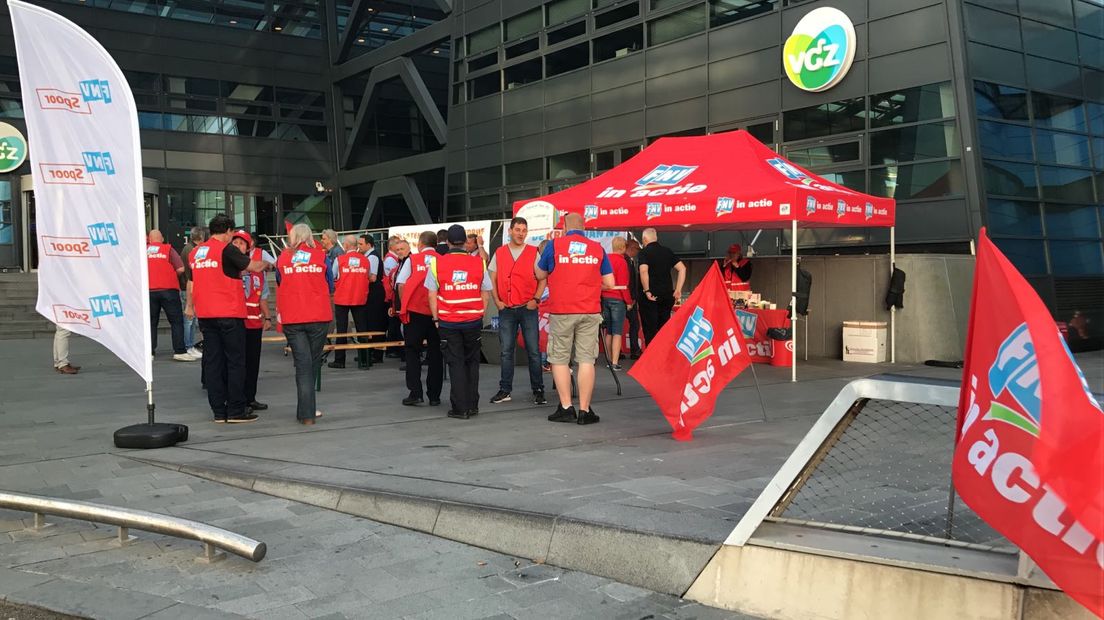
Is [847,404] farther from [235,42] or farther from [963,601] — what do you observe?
[235,42]

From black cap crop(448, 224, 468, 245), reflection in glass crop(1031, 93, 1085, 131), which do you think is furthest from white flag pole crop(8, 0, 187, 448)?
reflection in glass crop(1031, 93, 1085, 131)

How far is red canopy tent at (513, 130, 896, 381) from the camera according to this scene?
11336mm

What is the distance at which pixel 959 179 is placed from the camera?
49.2ft

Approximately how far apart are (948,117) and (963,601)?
13.5 meters

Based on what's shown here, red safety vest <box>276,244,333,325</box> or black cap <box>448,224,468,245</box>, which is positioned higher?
black cap <box>448,224,468,245</box>

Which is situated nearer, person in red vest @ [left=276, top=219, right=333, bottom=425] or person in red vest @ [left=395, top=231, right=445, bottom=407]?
person in red vest @ [left=276, top=219, right=333, bottom=425]

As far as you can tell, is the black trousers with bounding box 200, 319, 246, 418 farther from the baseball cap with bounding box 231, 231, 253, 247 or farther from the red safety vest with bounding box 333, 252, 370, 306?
the red safety vest with bounding box 333, 252, 370, 306

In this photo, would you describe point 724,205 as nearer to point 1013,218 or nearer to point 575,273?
point 575,273

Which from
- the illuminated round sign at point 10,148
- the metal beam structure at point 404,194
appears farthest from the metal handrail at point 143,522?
the illuminated round sign at point 10,148

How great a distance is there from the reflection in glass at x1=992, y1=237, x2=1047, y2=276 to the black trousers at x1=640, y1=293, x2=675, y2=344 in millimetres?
6192

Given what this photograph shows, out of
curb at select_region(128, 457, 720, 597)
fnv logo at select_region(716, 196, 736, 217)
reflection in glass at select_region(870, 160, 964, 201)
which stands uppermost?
reflection in glass at select_region(870, 160, 964, 201)

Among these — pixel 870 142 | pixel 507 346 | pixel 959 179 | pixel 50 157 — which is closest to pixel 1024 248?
pixel 959 179

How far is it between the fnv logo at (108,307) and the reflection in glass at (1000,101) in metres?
13.5

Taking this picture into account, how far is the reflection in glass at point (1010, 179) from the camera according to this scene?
15.0 m
